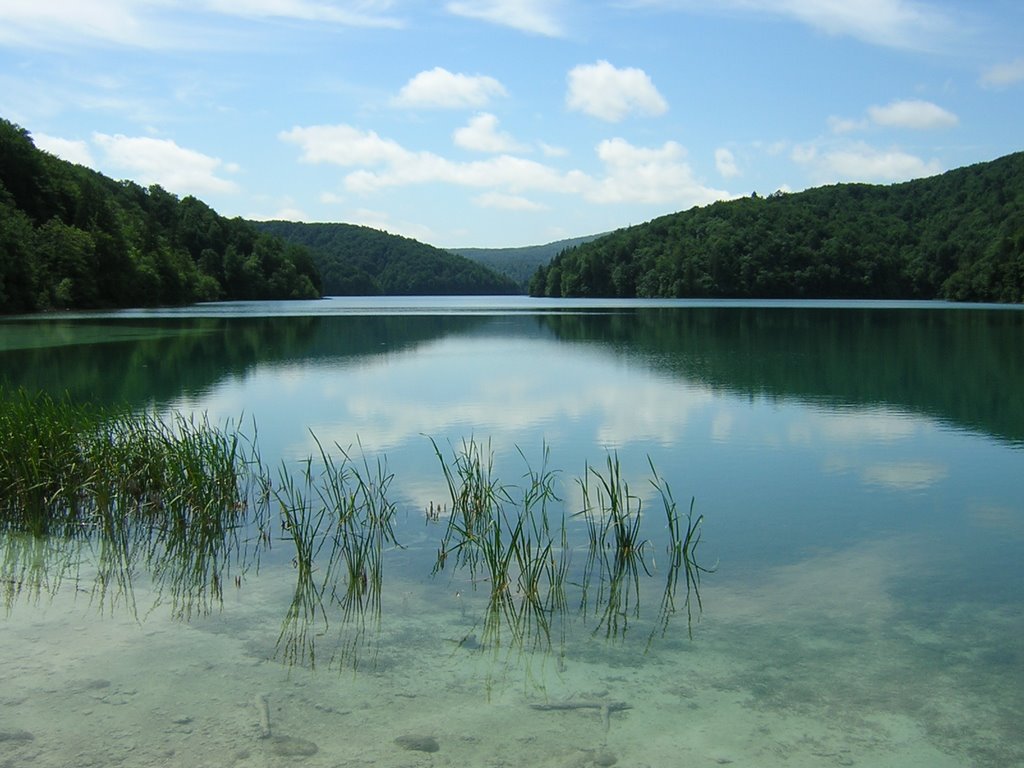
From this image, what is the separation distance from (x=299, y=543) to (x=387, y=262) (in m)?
183

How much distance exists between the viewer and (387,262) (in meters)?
186

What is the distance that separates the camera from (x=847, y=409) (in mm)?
16312

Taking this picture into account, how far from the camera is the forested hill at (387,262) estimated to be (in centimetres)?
17638

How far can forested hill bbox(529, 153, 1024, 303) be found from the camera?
10081 centimetres

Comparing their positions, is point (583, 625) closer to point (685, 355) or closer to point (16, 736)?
point (16, 736)

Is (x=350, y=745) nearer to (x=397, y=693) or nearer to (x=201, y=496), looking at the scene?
(x=397, y=693)

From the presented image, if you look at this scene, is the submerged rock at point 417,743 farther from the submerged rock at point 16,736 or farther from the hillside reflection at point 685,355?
the hillside reflection at point 685,355

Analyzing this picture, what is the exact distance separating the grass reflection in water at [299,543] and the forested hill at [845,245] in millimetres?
88778

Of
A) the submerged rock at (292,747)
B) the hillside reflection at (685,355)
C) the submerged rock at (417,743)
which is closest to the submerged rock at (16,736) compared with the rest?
the submerged rock at (292,747)

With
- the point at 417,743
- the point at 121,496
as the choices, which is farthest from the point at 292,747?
the point at 121,496

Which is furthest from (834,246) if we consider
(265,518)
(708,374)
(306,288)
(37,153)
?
(265,518)

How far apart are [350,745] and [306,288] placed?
4745 inches

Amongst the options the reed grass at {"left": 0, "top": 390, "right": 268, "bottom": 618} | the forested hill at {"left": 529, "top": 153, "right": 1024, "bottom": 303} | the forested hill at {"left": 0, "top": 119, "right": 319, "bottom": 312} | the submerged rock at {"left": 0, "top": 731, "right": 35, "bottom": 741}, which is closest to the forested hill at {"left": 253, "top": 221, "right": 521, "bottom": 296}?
the forested hill at {"left": 529, "top": 153, "right": 1024, "bottom": 303}

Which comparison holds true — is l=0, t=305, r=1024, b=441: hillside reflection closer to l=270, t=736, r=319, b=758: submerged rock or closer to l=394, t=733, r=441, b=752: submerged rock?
l=394, t=733, r=441, b=752: submerged rock
